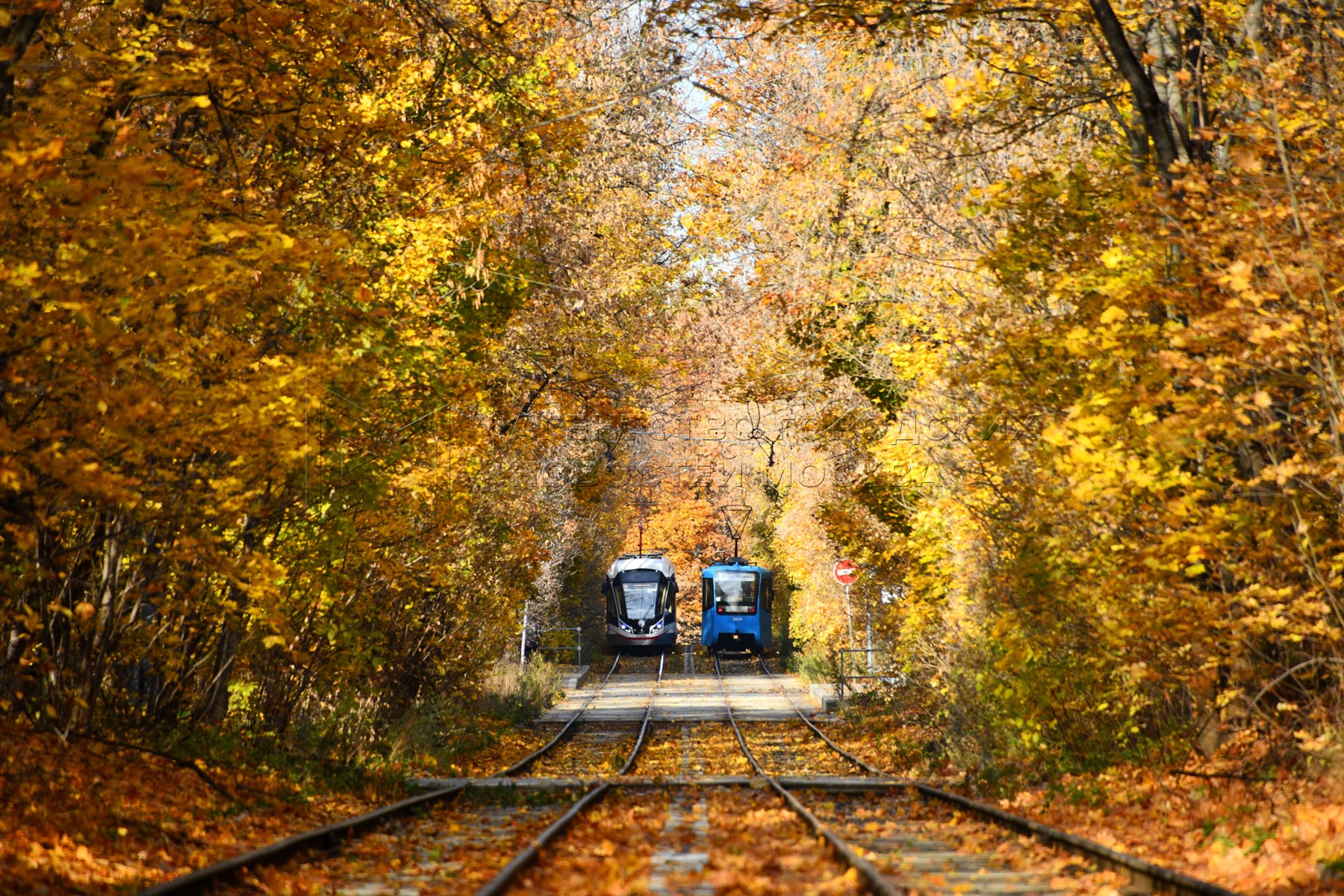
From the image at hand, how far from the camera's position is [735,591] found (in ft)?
150

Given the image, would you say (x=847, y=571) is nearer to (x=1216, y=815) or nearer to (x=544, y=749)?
(x=544, y=749)

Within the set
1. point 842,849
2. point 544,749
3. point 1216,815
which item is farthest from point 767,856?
point 544,749

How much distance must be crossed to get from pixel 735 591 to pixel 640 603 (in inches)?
135

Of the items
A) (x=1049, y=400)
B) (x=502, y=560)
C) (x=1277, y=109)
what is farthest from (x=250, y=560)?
(x=502, y=560)

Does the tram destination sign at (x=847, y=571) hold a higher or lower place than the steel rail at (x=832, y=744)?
higher

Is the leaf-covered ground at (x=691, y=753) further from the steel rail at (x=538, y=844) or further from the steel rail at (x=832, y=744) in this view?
the steel rail at (x=832, y=744)

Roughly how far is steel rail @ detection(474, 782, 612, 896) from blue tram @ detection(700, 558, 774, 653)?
1342 inches

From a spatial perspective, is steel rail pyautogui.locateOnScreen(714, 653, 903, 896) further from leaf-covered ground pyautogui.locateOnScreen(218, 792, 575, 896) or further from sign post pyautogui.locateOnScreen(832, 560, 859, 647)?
sign post pyautogui.locateOnScreen(832, 560, 859, 647)

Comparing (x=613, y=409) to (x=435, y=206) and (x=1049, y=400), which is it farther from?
(x=1049, y=400)

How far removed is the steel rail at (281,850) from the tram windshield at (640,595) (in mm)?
33779

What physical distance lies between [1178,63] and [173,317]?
804cm

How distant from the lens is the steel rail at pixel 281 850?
6039 millimetres

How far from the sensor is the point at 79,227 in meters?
7.38

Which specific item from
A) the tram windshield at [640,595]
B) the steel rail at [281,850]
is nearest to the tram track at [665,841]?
the steel rail at [281,850]
